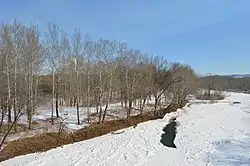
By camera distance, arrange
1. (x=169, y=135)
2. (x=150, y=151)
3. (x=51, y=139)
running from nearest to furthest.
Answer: (x=150, y=151), (x=51, y=139), (x=169, y=135)

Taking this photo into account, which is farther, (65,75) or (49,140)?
(65,75)

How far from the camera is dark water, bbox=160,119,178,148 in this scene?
2213 cm

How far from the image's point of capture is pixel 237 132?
27.2 metres

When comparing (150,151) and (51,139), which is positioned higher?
(51,139)

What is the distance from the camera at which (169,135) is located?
2570 cm

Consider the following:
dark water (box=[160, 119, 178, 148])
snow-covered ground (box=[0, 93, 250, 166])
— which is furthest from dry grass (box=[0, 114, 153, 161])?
dark water (box=[160, 119, 178, 148])

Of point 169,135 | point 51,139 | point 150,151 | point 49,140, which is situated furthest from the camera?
point 169,135

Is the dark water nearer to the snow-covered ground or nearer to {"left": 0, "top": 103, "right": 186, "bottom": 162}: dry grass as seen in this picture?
the snow-covered ground

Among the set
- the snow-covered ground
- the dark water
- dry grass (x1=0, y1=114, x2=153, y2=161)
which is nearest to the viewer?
the snow-covered ground

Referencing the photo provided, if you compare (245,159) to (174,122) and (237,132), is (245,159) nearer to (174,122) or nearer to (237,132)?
(237,132)

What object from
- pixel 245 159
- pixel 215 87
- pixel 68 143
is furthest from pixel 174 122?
pixel 215 87

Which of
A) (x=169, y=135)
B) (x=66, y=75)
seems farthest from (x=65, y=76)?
(x=169, y=135)

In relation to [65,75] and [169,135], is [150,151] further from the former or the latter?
[65,75]

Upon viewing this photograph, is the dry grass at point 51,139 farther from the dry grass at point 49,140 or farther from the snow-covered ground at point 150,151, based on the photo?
the snow-covered ground at point 150,151
